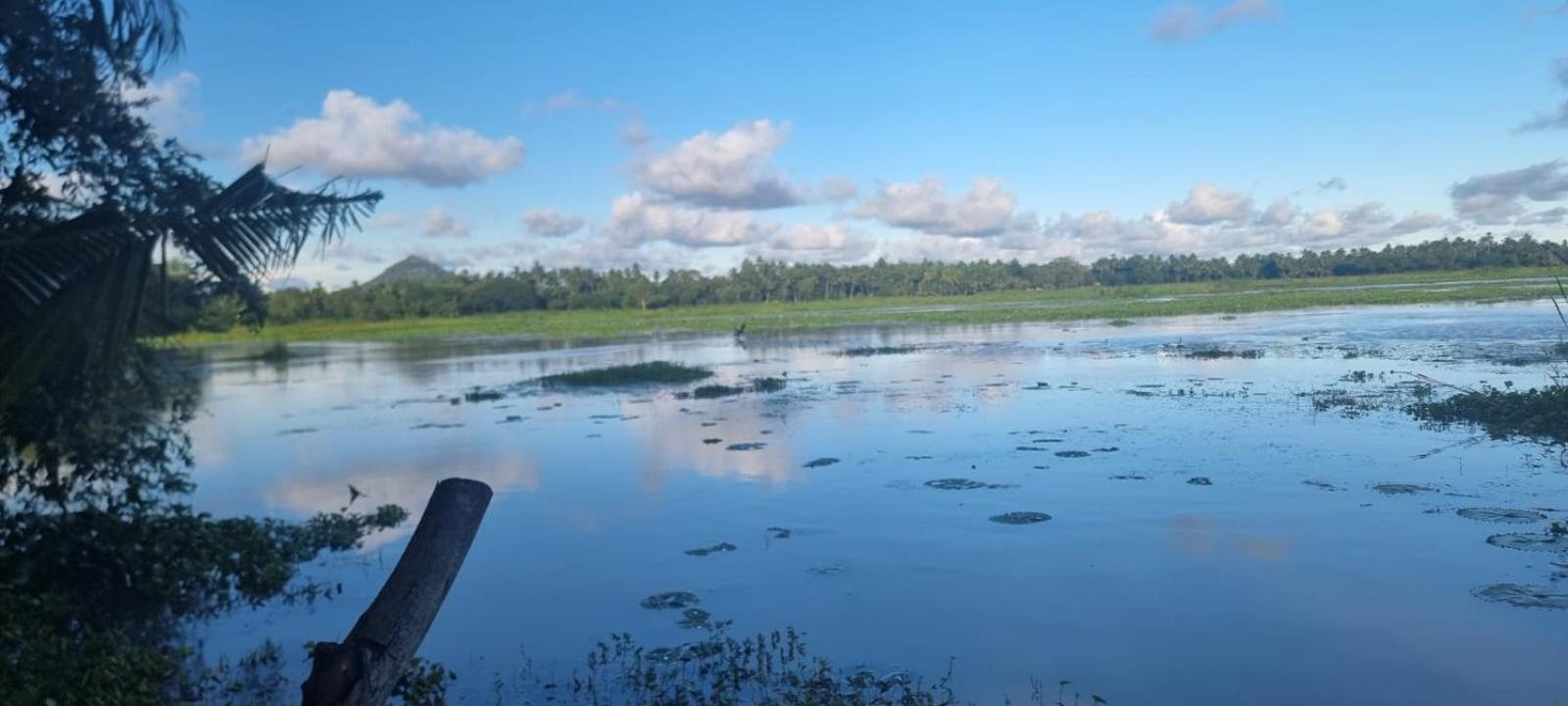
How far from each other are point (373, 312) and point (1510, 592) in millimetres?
92083

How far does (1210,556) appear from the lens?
8469mm

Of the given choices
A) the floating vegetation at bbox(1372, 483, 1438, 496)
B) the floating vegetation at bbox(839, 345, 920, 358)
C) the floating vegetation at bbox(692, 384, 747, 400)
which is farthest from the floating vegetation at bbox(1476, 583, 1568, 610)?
the floating vegetation at bbox(839, 345, 920, 358)

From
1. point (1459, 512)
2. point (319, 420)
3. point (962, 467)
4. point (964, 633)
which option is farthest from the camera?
point (319, 420)

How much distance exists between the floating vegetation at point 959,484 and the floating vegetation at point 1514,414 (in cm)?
521

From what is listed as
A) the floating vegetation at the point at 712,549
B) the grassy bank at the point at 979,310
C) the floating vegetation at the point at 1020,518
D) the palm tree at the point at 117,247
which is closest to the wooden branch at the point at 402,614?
the palm tree at the point at 117,247

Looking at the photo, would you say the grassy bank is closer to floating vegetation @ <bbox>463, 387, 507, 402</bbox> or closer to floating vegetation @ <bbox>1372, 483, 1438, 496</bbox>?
floating vegetation @ <bbox>463, 387, 507, 402</bbox>

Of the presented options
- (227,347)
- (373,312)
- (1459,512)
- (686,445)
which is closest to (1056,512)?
(1459,512)

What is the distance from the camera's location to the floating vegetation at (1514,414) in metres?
12.3

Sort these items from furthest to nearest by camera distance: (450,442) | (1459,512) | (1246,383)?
(1246,383)
(450,442)
(1459,512)

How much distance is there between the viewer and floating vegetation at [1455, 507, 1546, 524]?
8853mm

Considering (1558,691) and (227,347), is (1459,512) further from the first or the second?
(227,347)

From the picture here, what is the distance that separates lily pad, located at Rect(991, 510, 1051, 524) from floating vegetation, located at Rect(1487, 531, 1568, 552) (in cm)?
348

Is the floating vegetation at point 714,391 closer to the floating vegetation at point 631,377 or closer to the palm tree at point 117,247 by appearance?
the floating vegetation at point 631,377

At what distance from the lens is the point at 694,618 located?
7672 millimetres
